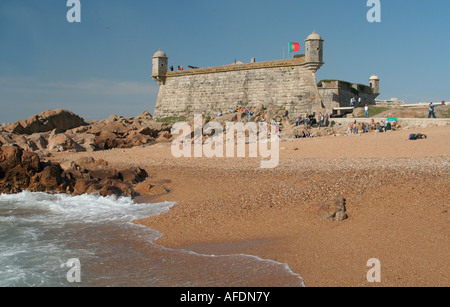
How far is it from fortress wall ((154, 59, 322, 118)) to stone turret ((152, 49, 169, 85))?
0.46 meters

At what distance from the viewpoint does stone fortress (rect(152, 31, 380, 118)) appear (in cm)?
2442

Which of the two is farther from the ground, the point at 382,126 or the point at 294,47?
the point at 294,47

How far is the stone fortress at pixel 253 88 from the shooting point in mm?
24422

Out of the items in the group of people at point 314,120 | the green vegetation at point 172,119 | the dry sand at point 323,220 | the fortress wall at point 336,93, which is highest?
the fortress wall at point 336,93

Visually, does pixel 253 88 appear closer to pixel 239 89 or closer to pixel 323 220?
pixel 239 89

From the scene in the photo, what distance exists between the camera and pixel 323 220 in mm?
7488

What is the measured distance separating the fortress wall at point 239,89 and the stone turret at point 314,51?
0.55m

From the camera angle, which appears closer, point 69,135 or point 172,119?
point 69,135

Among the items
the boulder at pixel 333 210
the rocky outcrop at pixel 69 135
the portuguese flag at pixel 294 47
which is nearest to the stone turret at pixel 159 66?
the rocky outcrop at pixel 69 135

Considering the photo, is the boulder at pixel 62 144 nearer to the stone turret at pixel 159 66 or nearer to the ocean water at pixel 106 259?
the ocean water at pixel 106 259

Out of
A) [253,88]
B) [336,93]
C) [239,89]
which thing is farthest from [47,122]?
[336,93]

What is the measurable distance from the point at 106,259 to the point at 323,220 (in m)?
4.11

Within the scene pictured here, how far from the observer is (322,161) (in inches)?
506

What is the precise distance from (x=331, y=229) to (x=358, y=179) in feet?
8.95
